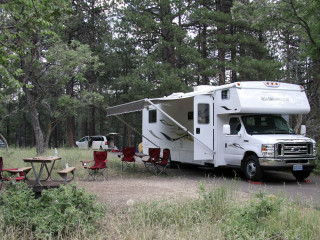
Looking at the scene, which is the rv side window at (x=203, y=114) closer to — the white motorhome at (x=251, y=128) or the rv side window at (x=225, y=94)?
the white motorhome at (x=251, y=128)

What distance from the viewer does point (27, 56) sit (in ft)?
47.9

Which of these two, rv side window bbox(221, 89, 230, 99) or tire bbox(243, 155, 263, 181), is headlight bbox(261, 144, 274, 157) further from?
rv side window bbox(221, 89, 230, 99)

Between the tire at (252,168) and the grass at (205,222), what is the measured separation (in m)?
4.05

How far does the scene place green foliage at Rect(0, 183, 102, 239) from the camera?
4.51 metres

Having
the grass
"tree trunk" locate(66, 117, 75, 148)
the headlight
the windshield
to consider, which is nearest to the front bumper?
the headlight

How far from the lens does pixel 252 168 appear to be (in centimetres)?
997

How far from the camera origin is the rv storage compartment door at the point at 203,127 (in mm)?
11031

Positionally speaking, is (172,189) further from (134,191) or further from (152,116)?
(152,116)

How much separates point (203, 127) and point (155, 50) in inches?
710

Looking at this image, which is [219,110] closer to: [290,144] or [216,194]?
[290,144]

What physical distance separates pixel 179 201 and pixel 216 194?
71 cm

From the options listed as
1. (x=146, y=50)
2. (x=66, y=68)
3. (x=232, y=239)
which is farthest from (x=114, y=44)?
(x=232, y=239)

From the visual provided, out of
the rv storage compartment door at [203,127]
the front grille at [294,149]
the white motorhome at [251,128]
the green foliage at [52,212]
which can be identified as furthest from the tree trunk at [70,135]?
the green foliage at [52,212]

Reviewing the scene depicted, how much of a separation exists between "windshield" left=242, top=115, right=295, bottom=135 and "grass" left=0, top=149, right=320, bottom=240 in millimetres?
4824
